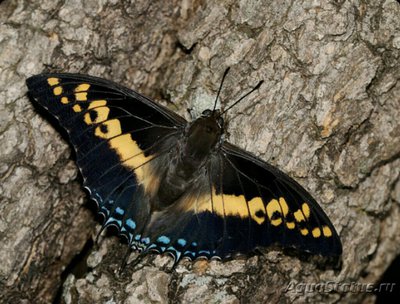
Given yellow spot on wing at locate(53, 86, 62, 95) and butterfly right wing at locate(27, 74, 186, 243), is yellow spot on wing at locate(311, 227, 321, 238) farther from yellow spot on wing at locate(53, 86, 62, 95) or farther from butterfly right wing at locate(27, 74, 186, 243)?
yellow spot on wing at locate(53, 86, 62, 95)

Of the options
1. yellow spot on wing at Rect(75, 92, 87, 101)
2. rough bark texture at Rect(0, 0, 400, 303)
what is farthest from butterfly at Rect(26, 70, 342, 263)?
rough bark texture at Rect(0, 0, 400, 303)

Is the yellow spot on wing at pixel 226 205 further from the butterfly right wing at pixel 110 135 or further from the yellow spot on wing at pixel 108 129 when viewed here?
the yellow spot on wing at pixel 108 129

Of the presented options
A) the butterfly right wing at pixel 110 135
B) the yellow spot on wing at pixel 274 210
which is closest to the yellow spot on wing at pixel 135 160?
the butterfly right wing at pixel 110 135

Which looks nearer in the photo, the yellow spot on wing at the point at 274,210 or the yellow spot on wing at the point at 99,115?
the yellow spot on wing at the point at 274,210

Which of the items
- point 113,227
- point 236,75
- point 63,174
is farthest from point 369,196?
point 63,174

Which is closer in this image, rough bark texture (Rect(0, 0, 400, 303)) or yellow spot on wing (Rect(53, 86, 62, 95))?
yellow spot on wing (Rect(53, 86, 62, 95))

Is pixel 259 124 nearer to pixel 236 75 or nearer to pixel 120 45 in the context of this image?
pixel 236 75
